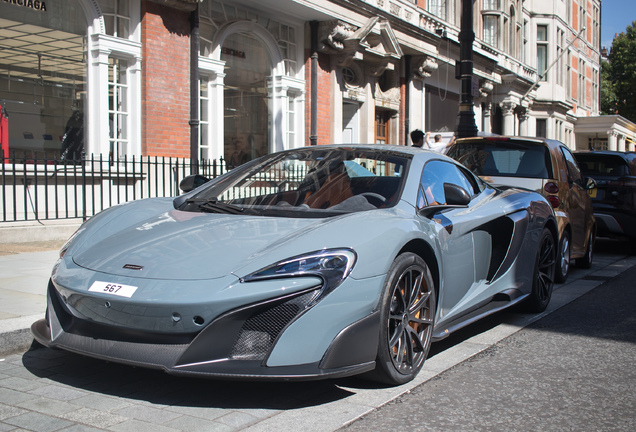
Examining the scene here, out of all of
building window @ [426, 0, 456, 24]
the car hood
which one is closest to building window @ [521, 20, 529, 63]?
building window @ [426, 0, 456, 24]

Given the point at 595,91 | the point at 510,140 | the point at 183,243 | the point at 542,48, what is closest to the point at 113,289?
the point at 183,243

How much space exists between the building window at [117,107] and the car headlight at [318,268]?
928 centimetres

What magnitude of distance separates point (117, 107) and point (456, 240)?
8.99 m

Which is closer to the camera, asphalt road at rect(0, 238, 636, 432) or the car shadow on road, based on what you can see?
asphalt road at rect(0, 238, 636, 432)

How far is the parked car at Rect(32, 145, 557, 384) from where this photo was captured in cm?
311

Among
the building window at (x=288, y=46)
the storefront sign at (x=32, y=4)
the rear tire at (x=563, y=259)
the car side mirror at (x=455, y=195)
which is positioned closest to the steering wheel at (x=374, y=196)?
the car side mirror at (x=455, y=195)

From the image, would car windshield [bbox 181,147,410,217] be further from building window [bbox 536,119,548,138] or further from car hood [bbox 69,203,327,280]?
building window [bbox 536,119,548,138]

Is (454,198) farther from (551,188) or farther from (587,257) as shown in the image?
(587,257)

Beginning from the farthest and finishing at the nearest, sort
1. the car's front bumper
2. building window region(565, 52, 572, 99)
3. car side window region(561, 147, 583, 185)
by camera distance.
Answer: building window region(565, 52, 572, 99) → car side window region(561, 147, 583, 185) → the car's front bumper

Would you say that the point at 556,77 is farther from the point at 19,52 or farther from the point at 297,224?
the point at 297,224

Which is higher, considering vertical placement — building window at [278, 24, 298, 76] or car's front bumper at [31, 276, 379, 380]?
building window at [278, 24, 298, 76]

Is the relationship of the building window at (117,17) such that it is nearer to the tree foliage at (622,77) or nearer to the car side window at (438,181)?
the car side window at (438,181)

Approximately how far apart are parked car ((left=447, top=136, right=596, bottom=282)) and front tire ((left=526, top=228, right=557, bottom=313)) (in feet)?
3.85

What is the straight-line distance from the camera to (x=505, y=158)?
27.5ft
